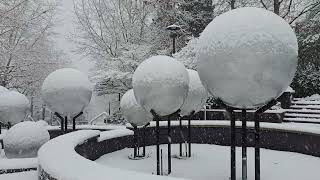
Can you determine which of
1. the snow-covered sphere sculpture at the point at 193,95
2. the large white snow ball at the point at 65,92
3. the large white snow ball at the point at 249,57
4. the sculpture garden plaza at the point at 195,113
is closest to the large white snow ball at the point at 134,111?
the sculpture garden plaza at the point at 195,113

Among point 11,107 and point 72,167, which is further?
point 11,107

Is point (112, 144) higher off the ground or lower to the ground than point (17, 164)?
lower

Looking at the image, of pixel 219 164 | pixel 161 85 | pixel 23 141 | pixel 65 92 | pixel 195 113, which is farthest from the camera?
pixel 195 113

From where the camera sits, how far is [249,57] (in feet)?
20.8

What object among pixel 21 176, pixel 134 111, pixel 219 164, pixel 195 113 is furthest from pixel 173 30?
pixel 21 176

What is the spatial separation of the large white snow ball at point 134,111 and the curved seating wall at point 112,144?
127 cm

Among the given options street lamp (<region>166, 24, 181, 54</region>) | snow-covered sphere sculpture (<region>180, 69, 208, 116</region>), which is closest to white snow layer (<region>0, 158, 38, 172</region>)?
snow-covered sphere sculpture (<region>180, 69, 208, 116</region>)

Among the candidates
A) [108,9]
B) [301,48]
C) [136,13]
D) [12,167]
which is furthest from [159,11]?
[12,167]

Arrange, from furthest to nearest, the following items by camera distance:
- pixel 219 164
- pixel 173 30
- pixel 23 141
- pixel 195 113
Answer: pixel 173 30 → pixel 195 113 → pixel 219 164 → pixel 23 141

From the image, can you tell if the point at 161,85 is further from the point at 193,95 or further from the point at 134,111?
the point at 134,111

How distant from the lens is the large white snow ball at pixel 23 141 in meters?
10.7

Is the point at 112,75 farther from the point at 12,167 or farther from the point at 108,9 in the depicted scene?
the point at 12,167

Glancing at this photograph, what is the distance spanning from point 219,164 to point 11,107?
884 centimetres

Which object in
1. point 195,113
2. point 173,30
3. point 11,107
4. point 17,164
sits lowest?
point 17,164
